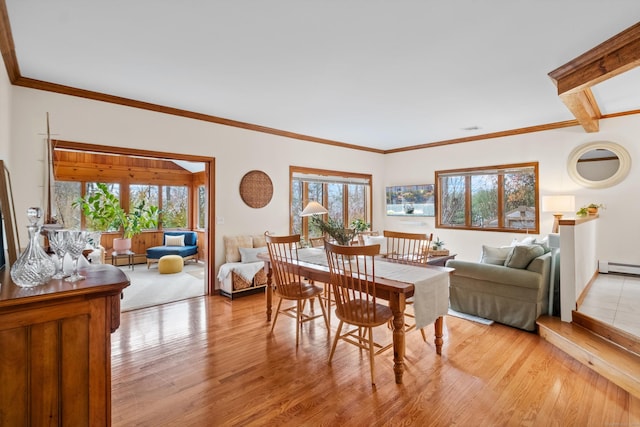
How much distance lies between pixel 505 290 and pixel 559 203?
2310mm

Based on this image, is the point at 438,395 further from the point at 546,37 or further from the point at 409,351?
the point at 546,37

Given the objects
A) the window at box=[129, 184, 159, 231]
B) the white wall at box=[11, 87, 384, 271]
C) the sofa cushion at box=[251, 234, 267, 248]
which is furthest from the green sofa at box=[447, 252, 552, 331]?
the window at box=[129, 184, 159, 231]

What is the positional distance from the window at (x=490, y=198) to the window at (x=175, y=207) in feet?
21.0

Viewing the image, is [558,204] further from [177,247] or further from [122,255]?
[122,255]

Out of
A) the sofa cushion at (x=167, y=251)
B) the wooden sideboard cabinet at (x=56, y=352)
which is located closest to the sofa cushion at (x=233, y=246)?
the sofa cushion at (x=167, y=251)

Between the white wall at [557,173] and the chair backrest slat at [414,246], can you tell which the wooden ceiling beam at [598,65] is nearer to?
the white wall at [557,173]

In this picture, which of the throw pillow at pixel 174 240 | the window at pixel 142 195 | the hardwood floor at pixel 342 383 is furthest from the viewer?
the window at pixel 142 195

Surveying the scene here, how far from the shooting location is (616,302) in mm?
3492

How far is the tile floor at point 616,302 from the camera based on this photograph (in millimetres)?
2931

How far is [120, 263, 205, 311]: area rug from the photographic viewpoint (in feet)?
14.7

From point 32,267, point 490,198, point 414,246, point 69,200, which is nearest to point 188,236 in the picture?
point 69,200

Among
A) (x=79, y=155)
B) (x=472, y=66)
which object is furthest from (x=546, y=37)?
(x=79, y=155)

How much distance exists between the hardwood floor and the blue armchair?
386 cm

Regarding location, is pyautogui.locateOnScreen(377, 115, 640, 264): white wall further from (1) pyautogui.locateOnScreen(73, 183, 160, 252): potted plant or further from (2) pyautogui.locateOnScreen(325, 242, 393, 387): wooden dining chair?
(1) pyautogui.locateOnScreen(73, 183, 160, 252): potted plant
